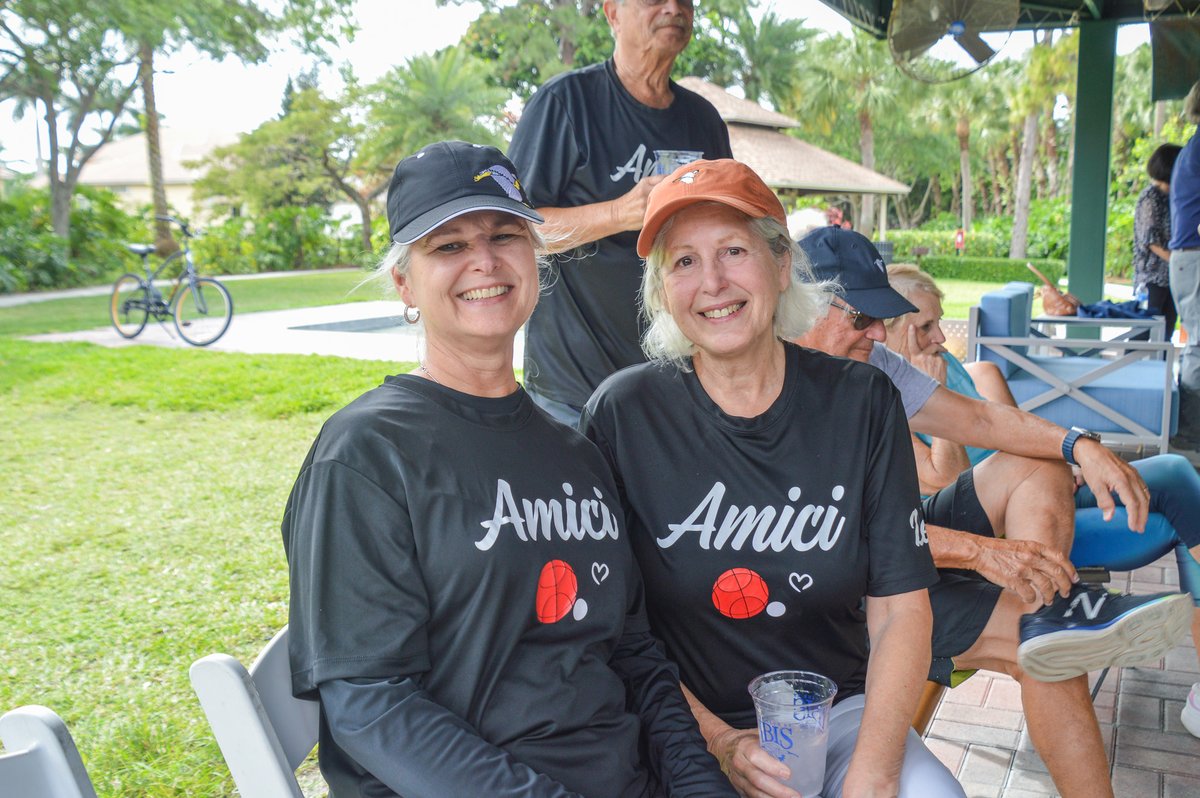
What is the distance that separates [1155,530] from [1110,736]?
0.68 metres

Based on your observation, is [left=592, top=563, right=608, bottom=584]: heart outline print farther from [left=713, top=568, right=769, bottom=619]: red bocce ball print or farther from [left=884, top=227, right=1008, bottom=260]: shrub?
[left=884, top=227, right=1008, bottom=260]: shrub

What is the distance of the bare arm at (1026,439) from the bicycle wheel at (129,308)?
11.7 m

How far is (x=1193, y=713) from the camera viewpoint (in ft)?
9.12

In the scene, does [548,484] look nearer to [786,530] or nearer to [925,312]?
[786,530]

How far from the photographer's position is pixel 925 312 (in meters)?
3.05

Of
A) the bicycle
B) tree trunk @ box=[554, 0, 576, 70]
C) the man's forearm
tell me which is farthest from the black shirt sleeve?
tree trunk @ box=[554, 0, 576, 70]

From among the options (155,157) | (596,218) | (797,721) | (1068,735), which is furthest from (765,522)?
(155,157)

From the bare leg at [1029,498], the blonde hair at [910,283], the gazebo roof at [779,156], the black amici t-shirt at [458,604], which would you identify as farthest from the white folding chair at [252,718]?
the gazebo roof at [779,156]

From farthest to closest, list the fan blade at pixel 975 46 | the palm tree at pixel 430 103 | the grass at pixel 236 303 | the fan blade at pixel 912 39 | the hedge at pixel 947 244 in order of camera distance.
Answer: the hedge at pixel 947 244, the palm tree at pixel 430 103, the grass at pixel 236 303, the fan blade at pixel 975 46, the fan blade at pixel 912 39

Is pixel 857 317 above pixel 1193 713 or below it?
above

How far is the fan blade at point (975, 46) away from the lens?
573 cm

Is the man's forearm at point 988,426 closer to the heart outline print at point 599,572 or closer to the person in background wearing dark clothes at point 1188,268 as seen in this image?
the heart outline print at point 599,572

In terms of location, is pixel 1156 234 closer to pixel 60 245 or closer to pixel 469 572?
pixel 469 572

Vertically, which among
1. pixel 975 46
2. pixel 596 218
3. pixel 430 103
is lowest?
pixel 596 218
